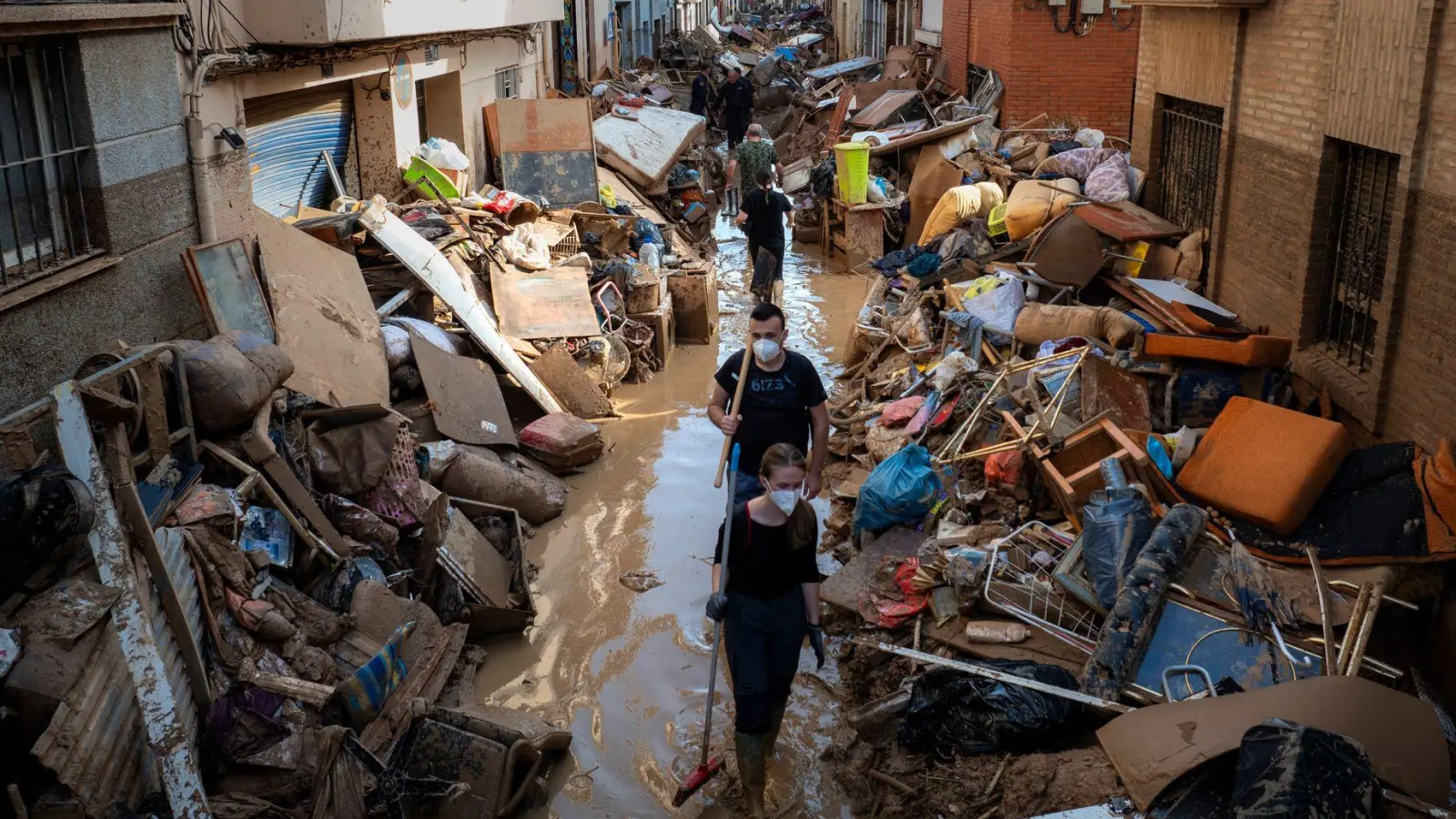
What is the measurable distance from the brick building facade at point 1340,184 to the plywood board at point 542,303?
5.50 meters

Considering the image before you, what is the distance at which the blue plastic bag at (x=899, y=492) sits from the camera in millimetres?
7238

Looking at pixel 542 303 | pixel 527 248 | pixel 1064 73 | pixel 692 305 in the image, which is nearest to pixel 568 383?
pixel 542 303

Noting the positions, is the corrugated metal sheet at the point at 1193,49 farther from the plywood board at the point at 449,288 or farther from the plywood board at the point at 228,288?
the plywood board at the point at 228,288

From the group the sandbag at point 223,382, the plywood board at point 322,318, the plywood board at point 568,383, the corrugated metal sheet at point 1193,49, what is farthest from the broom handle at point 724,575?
the corrugated metal sheet at point 1193,49

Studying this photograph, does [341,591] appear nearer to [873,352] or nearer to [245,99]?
[245,99]

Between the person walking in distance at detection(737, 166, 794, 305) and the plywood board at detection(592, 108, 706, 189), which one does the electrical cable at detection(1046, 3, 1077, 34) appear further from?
the person walking in distance at detection(737, 166, 794, 305)

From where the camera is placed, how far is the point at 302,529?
256 inches

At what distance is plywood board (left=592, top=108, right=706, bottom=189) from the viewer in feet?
52.8

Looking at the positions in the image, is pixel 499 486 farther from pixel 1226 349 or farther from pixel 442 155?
pixel 442 155

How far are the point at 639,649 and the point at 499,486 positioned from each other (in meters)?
2.01

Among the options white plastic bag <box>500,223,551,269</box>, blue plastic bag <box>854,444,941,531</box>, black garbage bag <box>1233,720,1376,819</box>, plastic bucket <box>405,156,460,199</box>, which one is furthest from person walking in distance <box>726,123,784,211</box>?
black garbage bag <box>1233,720,1376,819</box>

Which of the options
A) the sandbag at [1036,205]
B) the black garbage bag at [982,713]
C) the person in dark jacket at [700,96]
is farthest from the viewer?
the person in dark jacket at [700,96]

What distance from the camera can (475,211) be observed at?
40.2 ft

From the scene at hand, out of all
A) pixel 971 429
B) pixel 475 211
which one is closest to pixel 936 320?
pixel 971 429
